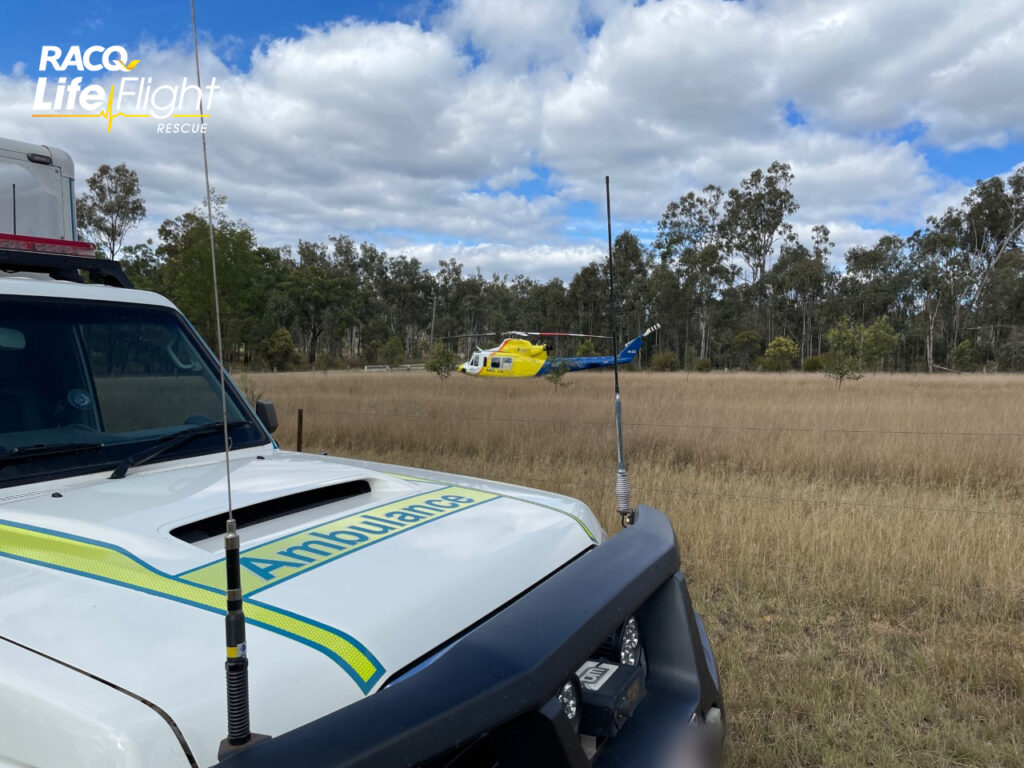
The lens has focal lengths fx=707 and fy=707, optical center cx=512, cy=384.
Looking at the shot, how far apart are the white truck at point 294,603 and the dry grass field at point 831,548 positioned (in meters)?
1.00

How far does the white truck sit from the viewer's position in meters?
1.11

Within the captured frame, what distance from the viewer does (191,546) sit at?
1.65 meters

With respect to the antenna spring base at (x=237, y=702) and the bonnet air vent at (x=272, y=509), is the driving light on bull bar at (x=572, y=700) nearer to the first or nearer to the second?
the antenna spring base at (x=237, y=702)

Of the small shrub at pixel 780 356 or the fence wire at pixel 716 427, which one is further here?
the small shrub at pixel 780 356

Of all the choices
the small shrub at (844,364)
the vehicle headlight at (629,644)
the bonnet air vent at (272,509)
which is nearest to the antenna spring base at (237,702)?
the bonnet air vent at (272,509)

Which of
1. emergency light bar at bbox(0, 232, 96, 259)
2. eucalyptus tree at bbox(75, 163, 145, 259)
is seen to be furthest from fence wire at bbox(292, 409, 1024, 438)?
eucalyptus tree at bbox(75, 163, 145, 259)

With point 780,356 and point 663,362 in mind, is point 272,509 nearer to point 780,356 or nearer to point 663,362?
point 780,356

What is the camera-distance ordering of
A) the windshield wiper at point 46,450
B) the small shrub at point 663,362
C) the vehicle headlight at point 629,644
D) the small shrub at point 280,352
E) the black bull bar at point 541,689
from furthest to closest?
the small shrub at point 663,362 < the small shrub at point 280,352 < the windshield wiper at point 46,450 < the vehicle headlight at point 629,644 < the black bull bar at point 541,689

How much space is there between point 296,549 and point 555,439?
8877 millimetres

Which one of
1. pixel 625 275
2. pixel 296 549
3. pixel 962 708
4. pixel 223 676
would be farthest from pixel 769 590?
pixel 625 275

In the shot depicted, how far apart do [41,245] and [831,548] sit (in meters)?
5.40

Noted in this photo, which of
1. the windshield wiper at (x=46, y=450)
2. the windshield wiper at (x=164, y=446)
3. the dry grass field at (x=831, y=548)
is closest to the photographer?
the windshield wiper at (x=46, y=450)

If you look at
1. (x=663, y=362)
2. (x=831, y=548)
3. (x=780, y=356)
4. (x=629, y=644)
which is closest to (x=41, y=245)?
(x=629, y=644)

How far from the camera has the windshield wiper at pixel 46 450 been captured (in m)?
2.12
